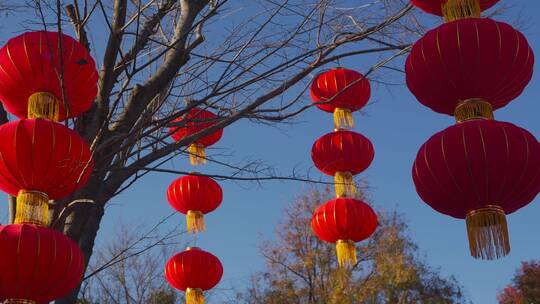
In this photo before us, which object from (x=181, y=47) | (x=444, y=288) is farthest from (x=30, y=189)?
(x=444, y=288)

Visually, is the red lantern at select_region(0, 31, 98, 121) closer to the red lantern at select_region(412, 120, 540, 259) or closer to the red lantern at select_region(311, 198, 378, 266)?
the red lantern at select_region(412, 120, 540, 259)

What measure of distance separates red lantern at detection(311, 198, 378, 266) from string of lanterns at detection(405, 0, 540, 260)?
2.20m

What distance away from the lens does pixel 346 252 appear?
16.8 feet

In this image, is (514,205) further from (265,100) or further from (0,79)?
(0,79)

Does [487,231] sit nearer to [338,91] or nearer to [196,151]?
[338,91]

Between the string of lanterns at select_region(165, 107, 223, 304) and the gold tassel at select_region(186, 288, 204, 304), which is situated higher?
the string of lanterns at select_region(165, 107, 223, 304)

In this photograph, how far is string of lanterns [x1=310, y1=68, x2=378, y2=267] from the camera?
5.04m

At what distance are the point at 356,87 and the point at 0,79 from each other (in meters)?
2.67

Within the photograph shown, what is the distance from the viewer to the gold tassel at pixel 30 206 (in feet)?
9.70

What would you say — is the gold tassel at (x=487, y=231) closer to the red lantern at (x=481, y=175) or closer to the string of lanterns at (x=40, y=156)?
the red lantern at (x=481, y=175)

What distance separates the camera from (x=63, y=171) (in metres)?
2.87

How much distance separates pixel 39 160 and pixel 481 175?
1.87 m

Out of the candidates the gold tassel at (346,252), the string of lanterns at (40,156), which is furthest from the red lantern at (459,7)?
the gold tassel at (346,252)

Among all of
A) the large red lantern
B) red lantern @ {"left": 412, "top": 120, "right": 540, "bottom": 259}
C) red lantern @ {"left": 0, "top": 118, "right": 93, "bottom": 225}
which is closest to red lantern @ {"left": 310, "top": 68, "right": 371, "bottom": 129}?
the large red lantern
